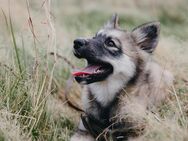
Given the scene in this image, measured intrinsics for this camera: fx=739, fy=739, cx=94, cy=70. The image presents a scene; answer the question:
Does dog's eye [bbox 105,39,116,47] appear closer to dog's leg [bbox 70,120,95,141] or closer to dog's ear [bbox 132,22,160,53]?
dog's ear [bbox 132,22,160,53]

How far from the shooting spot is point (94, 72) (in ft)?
25.0

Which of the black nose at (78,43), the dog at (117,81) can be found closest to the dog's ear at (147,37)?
the dog at (117,81)

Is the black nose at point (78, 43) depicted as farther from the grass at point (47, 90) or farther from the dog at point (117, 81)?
the grass at point (47, 90)

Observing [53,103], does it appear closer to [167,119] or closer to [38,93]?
[38,93]

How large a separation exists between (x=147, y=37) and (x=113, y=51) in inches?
17.7

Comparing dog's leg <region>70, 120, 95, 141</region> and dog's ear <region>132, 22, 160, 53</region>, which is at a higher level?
dog's ear <region>132, 22, 160, 53</region>

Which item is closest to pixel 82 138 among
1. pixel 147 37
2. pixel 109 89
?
pixel 109 89

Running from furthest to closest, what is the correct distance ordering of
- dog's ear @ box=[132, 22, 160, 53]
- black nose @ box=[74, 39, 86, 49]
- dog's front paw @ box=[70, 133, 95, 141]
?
dog's ear @ box=[132, 22, 160, 53], dog's front paw @ box=[70, 133, 95, 141], black nose @ box=[74, 39, 86, 49]

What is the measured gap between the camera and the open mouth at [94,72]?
296 inches

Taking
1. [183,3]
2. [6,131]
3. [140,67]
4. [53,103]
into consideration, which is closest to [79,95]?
[53,103]

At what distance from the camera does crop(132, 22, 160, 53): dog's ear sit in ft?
26.3

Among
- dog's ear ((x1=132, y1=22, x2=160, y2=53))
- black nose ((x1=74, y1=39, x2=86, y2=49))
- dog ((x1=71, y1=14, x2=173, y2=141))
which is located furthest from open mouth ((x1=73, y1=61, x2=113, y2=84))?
dog's ear ((x1=132, y1=22, x2=160, y2=53))

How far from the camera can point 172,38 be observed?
11273 millimetres

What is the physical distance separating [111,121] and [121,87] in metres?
0.38
